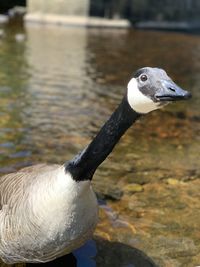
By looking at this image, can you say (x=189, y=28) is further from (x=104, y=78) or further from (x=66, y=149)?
(x=66, y=149)

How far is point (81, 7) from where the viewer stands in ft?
88.4

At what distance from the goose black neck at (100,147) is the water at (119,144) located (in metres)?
1.38

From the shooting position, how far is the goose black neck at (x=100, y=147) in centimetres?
366

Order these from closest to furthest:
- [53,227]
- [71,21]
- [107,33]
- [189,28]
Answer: [53,227], [107,33], [71,21], [189,28]

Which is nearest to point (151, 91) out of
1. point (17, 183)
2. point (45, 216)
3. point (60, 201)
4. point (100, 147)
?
point (100, 147)

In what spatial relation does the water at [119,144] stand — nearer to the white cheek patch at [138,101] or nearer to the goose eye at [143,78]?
the white cheek patch at [138,101]

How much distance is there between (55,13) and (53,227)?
24402 millimetres

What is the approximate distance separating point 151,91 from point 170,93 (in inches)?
6.2

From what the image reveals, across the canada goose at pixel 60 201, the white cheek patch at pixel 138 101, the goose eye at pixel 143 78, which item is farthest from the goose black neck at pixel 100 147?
the goose eye at pixel 143 78

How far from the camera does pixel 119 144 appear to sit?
26.6 feet

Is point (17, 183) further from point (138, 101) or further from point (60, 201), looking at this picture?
point (138, 101)

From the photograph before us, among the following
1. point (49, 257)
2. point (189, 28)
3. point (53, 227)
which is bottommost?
point (189, 28)

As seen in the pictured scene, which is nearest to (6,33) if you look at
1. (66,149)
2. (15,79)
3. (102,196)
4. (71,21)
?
(71,21)

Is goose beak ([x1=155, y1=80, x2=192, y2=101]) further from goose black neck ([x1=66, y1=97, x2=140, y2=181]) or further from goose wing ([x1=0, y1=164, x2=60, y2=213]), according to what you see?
goose wing ([x1=0, y1=164, x2=60, y2=213])
